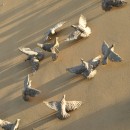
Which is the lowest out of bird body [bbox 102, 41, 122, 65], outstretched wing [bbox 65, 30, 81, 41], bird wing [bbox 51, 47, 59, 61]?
bird body [bbox 102, 41, 122, 65]

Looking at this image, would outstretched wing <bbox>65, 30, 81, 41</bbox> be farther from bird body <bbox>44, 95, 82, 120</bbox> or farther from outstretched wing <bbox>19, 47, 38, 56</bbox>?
bird body <bbox>44, 95, 82, 120</bbox>

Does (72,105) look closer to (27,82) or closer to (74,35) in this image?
(27,82)

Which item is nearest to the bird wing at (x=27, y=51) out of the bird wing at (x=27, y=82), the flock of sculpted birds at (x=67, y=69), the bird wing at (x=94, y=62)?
the flock of sculpted birds at (x=67, y=69)

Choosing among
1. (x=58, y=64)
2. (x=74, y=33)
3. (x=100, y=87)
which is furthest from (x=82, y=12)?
(x=100, y=87)

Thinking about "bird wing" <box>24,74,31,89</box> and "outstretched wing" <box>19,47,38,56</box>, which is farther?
"outstretched wing" <box>19,47,38,56</box>

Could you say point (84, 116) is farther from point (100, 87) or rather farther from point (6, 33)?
point (6, 33)

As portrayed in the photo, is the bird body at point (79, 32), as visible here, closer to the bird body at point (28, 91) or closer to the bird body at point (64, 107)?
the bird body at point (28, 91)

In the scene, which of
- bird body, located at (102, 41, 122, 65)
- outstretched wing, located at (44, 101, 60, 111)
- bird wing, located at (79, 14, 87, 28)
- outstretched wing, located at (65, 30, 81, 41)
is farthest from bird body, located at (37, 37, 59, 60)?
outstretched wing, located at (44, 101, 60, 111)

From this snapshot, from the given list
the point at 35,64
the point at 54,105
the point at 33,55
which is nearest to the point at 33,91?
the point at 54,105
